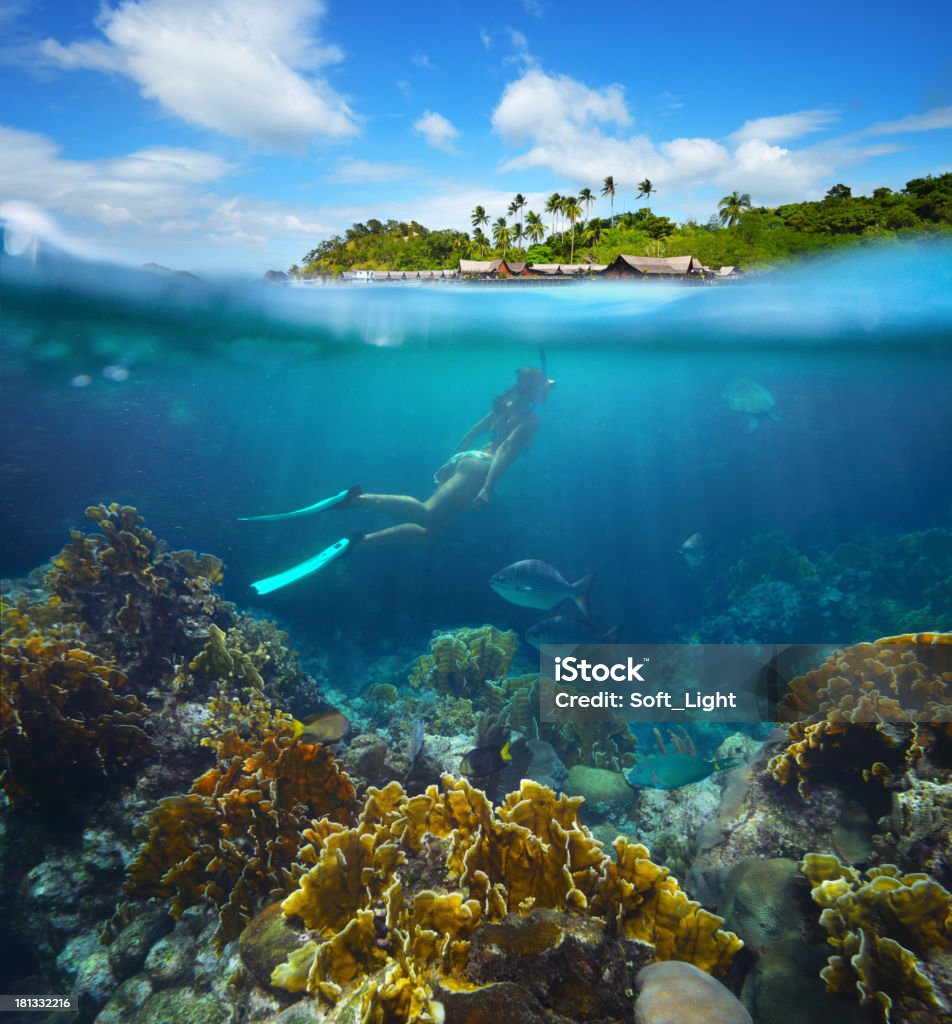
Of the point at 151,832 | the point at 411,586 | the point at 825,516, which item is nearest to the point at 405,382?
the point at 411,586

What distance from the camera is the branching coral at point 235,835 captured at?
3.25 m

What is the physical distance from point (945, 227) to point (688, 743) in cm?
1086

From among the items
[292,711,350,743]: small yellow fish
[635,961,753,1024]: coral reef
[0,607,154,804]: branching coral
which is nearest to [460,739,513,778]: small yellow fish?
[292,711,350,743]: small yellow fish

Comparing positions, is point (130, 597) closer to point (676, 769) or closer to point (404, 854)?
point (404, 854)

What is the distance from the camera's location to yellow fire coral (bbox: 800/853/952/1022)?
221 cm

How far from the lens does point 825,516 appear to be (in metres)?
16.1

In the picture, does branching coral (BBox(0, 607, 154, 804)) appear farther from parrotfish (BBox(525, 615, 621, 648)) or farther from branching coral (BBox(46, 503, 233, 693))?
parrotfish (BBox(525, 615, 621, 648))

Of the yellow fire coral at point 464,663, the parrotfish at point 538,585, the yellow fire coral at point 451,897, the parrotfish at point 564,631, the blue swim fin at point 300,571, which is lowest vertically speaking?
the yellow fire coral at point 464,663

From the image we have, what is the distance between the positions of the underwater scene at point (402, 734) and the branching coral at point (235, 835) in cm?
2

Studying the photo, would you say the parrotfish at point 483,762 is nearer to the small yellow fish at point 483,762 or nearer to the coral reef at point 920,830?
the small yellow fish at point 483,762

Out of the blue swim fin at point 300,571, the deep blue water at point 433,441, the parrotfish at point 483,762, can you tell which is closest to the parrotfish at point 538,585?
the parrotfish at point 483,762

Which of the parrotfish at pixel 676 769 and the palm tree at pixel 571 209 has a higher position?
the palm tree at pixel 571 209

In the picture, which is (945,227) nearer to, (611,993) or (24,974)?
(611,993)

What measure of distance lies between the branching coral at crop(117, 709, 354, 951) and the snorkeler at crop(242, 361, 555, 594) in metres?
2.81
